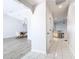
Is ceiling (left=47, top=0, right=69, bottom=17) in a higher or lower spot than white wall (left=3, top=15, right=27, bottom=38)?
higher

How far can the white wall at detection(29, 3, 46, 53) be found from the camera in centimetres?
381

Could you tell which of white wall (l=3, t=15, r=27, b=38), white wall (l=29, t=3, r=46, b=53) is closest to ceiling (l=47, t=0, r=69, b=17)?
white wall (l=29, t=3, r=46, b=53)

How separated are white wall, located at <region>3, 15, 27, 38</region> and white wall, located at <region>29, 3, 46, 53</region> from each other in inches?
241

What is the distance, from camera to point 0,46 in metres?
0.88

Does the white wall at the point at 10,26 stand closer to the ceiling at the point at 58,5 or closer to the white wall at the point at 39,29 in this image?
the ceiling at the point at 58,5

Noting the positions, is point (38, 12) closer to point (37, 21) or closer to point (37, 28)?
point (37, 21)

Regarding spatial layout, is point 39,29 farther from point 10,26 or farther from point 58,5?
point 10,26

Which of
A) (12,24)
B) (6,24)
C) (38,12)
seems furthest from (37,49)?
(12,24)

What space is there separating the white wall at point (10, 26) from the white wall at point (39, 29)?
612cm

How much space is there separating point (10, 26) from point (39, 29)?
7.22m

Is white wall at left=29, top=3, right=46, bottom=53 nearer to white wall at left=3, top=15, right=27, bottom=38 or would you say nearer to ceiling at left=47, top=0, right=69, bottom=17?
ceiling at left=47, top=0, right=69, bottom=17

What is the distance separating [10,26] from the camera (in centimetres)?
1016

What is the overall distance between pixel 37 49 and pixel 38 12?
5.84 ft

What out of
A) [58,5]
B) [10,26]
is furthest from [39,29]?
[10,26]
